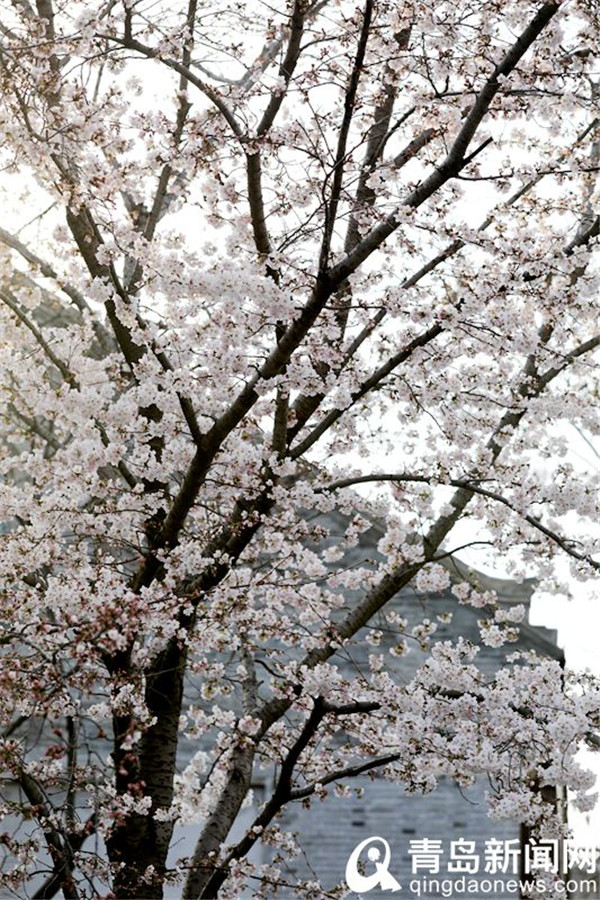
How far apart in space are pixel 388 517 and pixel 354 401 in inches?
38.6

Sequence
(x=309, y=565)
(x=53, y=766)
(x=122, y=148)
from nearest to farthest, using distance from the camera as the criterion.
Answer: (x=122, y=148) < (x=53, y=766) < (x=309, y=565)

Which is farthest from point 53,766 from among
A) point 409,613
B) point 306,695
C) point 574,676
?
point 409,613

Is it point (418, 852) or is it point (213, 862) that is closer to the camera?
point (213, 862)

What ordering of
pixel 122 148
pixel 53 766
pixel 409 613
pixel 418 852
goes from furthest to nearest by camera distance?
pixel 409 613
pixel 418 852
pixel 53 766
pixel 122 148

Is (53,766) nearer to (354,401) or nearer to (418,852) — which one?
(354,401)

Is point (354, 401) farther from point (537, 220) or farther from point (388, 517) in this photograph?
point (537, 220)

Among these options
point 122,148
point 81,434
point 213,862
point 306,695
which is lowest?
point 213,862

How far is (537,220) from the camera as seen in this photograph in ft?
28.8

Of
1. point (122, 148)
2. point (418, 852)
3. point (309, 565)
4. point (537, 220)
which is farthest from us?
point (418, 852)

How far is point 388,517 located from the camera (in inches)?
320

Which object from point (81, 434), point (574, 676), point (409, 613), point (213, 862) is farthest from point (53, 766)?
point (409, 613)

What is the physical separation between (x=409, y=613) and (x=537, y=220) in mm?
5266

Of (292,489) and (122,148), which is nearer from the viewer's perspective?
(122,148)

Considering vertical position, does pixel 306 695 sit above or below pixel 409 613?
below
